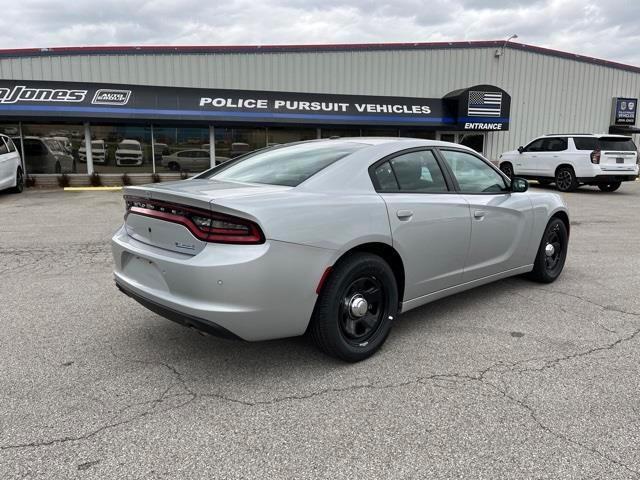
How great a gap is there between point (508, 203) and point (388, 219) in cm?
169

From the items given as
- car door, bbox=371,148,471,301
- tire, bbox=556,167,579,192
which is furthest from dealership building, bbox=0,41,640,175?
car door, bbox=371,148,471,301

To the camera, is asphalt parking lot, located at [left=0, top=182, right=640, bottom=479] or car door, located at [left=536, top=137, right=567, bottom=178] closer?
asphalt parking lot, located at [left=0, top=182, right=640, bottom=479]

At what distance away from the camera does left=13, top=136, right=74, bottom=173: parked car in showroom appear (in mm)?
17078

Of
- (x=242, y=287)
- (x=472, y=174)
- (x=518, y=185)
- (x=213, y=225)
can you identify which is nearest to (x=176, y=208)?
(x=213, y=225)

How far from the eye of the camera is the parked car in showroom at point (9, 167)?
12797mm

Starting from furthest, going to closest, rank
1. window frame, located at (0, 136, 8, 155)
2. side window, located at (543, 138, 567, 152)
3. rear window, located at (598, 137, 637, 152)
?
side window, located at (543, 138, 567, 152)
rear window, located at (598, 137, 637, 152)
window frame, located at (0, 136, 8, 155)

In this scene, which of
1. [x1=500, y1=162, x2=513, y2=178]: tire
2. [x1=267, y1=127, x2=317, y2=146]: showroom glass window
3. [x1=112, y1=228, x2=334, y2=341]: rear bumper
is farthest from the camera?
[x1=267, y1=127, x2=317, y2=146]: showroom glass window

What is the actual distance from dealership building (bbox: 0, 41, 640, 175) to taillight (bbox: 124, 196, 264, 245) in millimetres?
15001

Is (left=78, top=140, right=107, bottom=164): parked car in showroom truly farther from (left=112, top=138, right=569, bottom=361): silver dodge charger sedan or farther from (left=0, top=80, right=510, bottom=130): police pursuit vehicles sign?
(left=112, top=138, right=569, bottom=361): silver dodge charger sedan

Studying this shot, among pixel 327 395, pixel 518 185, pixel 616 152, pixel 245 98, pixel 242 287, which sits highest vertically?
pixel 245 98

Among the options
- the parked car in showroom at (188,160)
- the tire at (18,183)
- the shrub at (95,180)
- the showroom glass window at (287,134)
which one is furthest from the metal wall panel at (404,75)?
the tire at (18,183)

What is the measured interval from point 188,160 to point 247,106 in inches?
122

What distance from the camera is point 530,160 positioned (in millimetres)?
17078

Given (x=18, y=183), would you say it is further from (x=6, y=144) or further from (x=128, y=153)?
(x=128, y=153)
